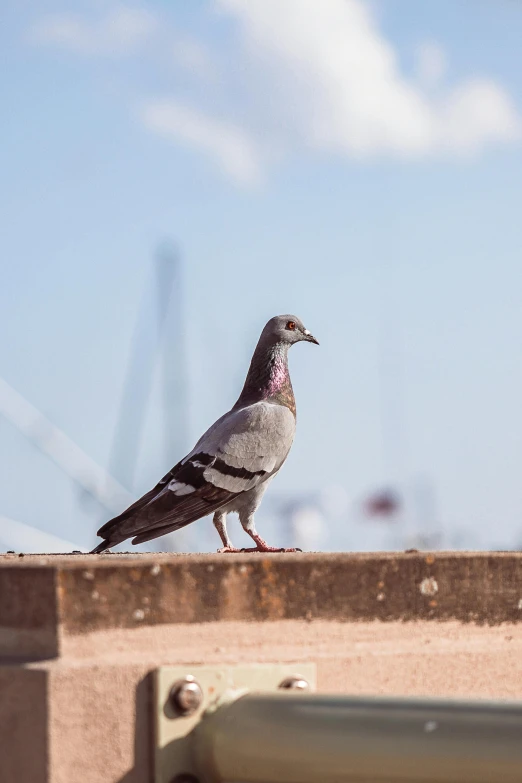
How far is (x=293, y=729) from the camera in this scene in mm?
2486

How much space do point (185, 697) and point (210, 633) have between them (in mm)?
223

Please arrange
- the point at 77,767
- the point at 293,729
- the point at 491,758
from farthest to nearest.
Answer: the point at 77,767 < the point at 293,729 < the point at 491,758

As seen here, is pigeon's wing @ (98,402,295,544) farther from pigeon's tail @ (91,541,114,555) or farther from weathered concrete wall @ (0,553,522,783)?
weathered concrete wall @ (0,553,522,783)

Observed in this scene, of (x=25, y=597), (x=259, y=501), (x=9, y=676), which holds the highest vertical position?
(x=259, y=501)

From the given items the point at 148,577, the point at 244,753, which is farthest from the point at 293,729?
the point at 148,577

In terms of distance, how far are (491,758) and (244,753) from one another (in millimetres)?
612

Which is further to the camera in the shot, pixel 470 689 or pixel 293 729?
pixel 470 689

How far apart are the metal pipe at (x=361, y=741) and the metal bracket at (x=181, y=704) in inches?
3.2

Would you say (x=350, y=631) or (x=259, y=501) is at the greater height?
(x=259, y=501)

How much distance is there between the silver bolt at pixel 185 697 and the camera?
2818 mm

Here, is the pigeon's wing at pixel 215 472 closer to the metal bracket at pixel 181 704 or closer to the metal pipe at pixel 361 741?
the metal bracket at pixel 181 704

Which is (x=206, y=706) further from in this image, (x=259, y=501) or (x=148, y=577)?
(x=259, y=501)

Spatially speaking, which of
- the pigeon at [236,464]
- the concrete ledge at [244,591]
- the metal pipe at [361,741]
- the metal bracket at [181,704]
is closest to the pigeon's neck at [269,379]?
the pigeon at [236,464]

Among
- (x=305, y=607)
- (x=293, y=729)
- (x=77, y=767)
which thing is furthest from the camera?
(x=305, y=607)
